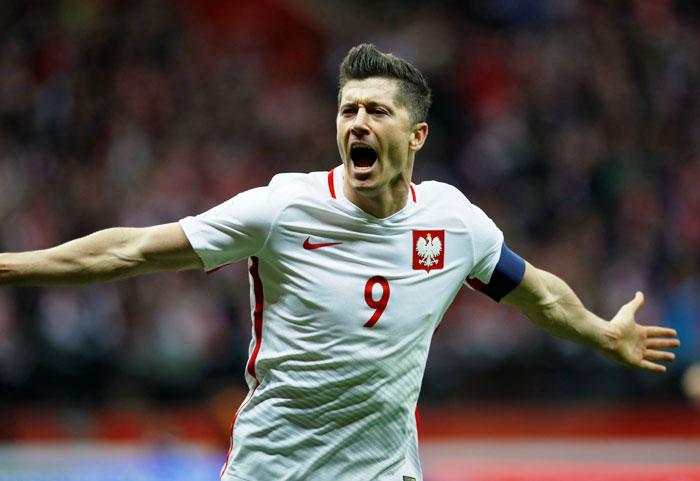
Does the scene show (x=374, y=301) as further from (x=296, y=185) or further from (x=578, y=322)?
(x=578, y=322)

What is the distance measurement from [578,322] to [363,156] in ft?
3.52

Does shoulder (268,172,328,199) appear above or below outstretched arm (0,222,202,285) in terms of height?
above

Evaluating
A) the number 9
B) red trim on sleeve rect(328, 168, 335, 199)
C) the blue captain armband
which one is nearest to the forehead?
red trim on sleeve rect(328, 168, 335, 199)

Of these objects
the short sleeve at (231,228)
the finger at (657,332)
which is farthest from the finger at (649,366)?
the short sleeve at (231,228)

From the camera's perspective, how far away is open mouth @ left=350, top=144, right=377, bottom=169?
4.06 metres

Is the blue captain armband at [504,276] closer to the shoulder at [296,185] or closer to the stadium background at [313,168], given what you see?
the shoulder at [296,185]

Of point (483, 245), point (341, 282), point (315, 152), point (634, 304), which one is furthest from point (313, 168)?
point (341, 282)

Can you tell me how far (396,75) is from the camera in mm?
4086

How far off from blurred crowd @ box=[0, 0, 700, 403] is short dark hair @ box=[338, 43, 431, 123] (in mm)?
7137

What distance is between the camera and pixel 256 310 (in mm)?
4086

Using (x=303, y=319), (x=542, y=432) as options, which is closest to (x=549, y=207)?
(x=542, y=432)

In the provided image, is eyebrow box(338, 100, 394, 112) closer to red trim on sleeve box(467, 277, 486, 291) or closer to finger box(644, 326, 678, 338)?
red trim on sleeve box(467, 277, 486, 291)

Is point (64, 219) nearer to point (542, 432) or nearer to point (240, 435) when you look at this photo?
point (542, 432)

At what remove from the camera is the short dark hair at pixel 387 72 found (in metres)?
4.06
